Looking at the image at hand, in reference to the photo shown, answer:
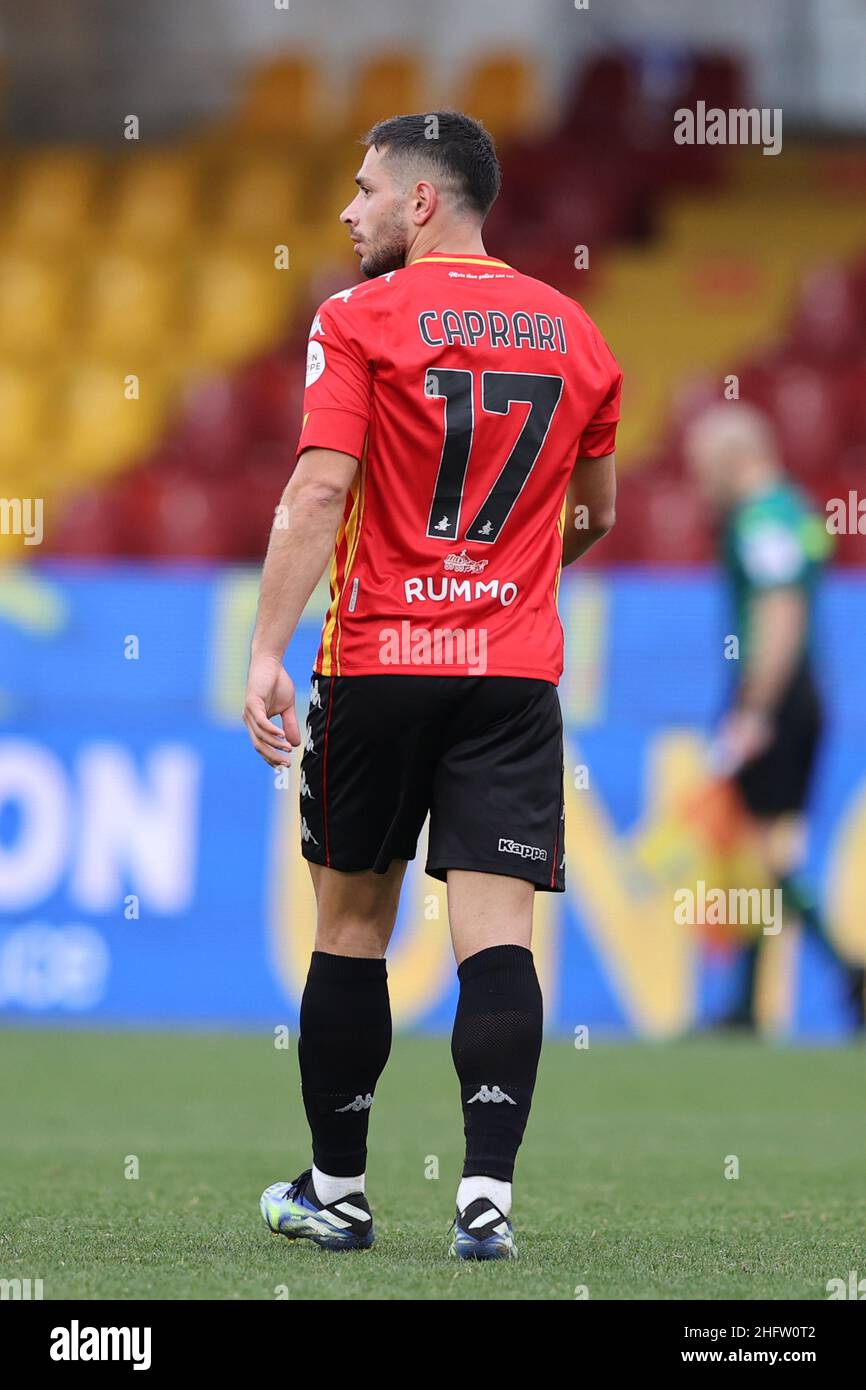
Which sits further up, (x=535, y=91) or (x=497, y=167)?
(x=535, y=91)

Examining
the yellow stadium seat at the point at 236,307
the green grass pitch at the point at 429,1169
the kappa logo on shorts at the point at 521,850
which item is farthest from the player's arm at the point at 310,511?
the yellow stadium seat at the point at 236,307

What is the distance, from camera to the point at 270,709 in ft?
11.2

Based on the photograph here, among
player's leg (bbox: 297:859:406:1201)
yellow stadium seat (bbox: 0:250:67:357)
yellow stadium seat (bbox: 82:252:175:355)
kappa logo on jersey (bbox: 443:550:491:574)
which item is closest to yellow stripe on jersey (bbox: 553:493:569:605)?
kappa logo on jersey (bbox: 443:550:491:574)

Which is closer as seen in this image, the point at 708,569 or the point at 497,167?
the point at 497,167

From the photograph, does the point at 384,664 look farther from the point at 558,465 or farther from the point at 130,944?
the point at 130,944

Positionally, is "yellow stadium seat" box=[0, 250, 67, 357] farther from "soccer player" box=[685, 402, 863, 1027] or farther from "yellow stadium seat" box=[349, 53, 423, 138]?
"soccer player" box=[685, 402, 863, 1027]

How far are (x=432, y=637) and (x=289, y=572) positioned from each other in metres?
0.26

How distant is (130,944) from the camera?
8188 mm

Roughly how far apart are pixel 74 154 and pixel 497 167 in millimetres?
11913

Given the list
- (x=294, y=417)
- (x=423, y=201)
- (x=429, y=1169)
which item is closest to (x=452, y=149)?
(x=423, y=201)

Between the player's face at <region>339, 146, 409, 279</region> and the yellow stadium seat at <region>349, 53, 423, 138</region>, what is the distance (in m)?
10.8

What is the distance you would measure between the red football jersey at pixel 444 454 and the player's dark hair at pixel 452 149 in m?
0.14

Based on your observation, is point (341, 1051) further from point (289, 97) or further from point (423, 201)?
point (289, 97)
